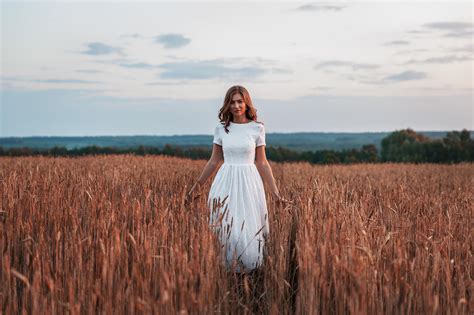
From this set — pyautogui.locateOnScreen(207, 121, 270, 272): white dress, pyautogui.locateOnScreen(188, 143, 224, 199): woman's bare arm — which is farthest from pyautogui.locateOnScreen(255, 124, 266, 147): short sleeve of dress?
pyautogui.locateOnScreen(188, 143, 224, 199): woman's bare arm

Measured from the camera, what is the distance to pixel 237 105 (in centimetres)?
498

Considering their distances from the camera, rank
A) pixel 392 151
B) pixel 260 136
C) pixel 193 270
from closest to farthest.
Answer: pixel 193 270, pixel 260 136, pixel 392 151

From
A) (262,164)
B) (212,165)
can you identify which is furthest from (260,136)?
(212,165)

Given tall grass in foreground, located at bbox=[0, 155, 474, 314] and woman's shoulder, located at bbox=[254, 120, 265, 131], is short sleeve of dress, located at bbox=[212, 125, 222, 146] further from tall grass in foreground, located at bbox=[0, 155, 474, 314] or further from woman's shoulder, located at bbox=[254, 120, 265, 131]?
tall grass in foreground, located at bbox=[0, 155, 474, 314]

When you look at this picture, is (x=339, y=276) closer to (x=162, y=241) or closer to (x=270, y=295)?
(x=270, y=295)

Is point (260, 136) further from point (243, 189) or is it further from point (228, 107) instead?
point (243, 189)

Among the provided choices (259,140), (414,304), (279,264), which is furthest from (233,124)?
(414,304)

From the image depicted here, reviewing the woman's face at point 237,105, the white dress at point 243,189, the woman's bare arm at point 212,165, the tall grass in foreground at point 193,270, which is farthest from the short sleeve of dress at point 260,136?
the tall grass in foreground at point 193,270

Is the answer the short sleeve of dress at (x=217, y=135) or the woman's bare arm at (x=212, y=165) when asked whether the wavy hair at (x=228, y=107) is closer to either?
the short sleeve of dress at (x=217, y=135)

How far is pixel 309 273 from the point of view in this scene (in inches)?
130

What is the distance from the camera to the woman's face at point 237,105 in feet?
16.4

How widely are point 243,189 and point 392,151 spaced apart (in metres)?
30.4

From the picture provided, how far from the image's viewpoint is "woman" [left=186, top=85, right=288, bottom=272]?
4.89 meters

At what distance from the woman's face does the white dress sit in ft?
0.43
